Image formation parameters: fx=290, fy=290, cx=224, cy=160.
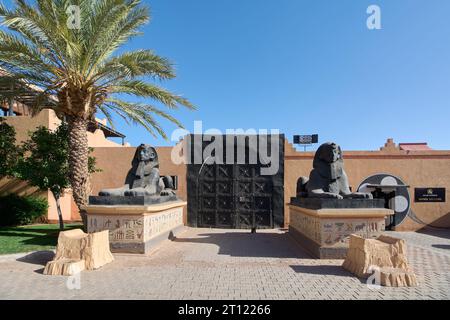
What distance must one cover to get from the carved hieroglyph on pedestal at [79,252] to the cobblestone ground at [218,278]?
22 cm

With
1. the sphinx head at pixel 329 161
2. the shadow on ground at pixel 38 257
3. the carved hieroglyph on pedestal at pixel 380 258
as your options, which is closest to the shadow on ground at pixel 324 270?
the carved hieroglyph on pedestal at pixel 380 258

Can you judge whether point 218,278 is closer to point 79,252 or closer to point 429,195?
point 79,252

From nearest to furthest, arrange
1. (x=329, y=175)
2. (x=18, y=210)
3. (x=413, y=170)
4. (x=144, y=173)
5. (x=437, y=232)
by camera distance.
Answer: (x=329, y=175)
(x=144, y=173)
(x=18, y=210)
(x=437, y=232)
(x=413, y=170)

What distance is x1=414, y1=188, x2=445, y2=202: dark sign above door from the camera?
1170 centimetres

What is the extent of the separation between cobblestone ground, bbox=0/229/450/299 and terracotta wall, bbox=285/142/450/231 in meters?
4.93

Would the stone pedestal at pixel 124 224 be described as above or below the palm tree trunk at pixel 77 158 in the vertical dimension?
below

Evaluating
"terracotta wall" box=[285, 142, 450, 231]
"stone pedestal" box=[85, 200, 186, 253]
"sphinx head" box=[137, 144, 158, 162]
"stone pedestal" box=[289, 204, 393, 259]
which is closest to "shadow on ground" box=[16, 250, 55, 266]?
"stone pedestal" box=[85, 200, 186, 253]

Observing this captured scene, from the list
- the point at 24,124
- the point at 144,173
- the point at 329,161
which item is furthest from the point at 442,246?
the point at 24,124

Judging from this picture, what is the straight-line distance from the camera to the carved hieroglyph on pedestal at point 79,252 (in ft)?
17.0

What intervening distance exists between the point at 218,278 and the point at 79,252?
272 cm

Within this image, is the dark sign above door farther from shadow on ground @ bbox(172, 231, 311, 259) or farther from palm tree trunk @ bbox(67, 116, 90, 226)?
palm tree trunk @ bbox(67, 116, 90, 226)

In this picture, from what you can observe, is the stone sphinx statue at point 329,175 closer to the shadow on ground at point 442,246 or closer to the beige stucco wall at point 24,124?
the shadow on ground at point 442,246

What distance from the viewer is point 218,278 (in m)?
4.89
